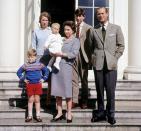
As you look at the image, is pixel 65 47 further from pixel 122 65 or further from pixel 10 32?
pixel 122 65

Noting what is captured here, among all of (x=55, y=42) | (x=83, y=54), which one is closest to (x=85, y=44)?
(x=83, y=54)

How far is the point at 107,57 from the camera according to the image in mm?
8938

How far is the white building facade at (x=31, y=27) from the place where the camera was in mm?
11320

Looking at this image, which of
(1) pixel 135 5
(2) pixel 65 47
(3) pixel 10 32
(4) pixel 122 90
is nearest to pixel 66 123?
(2) pixel 65 47

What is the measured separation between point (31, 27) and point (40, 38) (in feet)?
7.94

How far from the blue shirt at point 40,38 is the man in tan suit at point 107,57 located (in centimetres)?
122

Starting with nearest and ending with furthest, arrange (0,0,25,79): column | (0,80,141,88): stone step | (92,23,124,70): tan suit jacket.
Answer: (92,23,124,70): tan suit jacket < (0,80,141,88): stone step < (0,0,25,79): column

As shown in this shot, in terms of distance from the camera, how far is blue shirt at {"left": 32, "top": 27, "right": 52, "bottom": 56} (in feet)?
32.4

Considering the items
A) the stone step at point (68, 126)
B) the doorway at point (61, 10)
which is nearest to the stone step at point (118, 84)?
the stone step at point (68, 126)

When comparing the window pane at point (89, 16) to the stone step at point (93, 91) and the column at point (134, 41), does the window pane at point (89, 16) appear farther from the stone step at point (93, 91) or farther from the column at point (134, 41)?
the stone step at point (93, 91)

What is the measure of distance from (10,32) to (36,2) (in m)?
1.43

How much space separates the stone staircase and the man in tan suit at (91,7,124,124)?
38 cm

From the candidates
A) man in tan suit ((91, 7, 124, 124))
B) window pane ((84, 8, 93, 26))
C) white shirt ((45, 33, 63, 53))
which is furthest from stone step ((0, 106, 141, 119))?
window pane ((84, 8, 93, 26))

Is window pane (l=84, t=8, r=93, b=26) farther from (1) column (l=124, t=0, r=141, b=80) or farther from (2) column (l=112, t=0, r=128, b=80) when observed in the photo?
(1) column (l=124, t=0, r=141, b=80)
